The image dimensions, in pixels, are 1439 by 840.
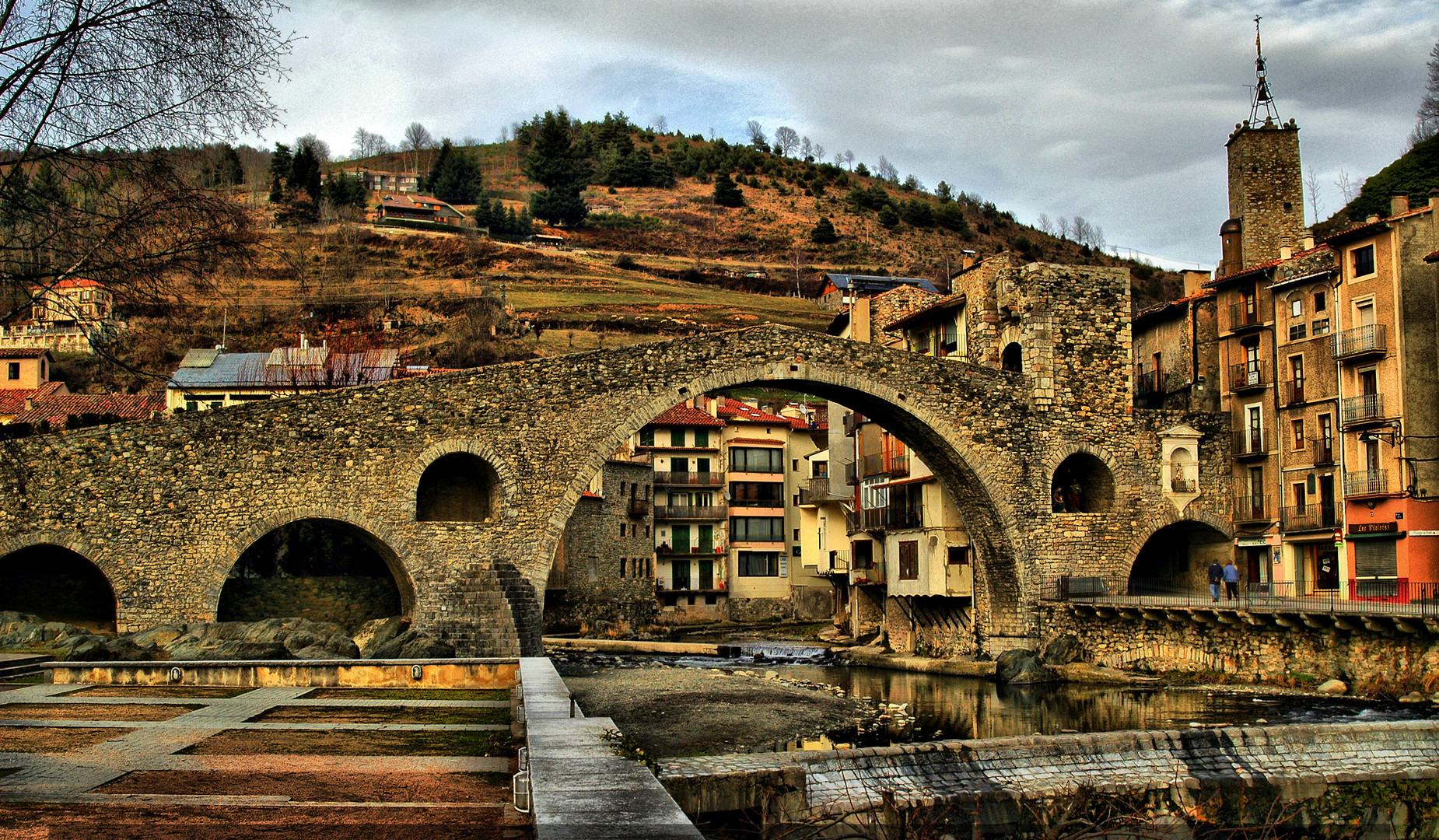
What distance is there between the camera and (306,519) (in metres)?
26.8

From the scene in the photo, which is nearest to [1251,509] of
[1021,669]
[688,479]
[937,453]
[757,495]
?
[1021,669]

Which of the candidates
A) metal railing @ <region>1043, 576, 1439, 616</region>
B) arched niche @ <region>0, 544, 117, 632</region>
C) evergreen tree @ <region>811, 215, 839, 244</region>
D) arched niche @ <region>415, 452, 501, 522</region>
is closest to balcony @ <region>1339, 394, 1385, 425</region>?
metal railing @ <region>1043, 576, 1439, 616</region>

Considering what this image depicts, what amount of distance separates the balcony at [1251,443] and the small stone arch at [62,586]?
87.7 ft

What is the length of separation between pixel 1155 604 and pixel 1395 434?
6.26 meters

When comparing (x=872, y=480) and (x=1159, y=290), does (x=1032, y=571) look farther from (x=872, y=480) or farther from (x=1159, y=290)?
(x=1159, y=290)

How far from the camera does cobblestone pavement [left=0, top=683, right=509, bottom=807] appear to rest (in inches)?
297

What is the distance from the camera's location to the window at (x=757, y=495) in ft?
184

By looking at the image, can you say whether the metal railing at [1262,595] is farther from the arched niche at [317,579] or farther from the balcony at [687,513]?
the balcony at [687,513]

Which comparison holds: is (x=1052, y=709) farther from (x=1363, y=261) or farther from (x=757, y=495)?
(x=757, y=495)

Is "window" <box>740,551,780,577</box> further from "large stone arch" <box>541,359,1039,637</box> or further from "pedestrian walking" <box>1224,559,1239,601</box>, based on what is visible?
"pedestrian walking" <box>1224,559,1239,601</box>

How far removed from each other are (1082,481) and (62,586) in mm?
25016

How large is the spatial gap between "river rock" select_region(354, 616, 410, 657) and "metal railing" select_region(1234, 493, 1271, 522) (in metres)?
20.8

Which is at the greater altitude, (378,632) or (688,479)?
(688,479)

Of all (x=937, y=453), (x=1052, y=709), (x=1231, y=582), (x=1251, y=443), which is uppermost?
(x=1251, y=443)
